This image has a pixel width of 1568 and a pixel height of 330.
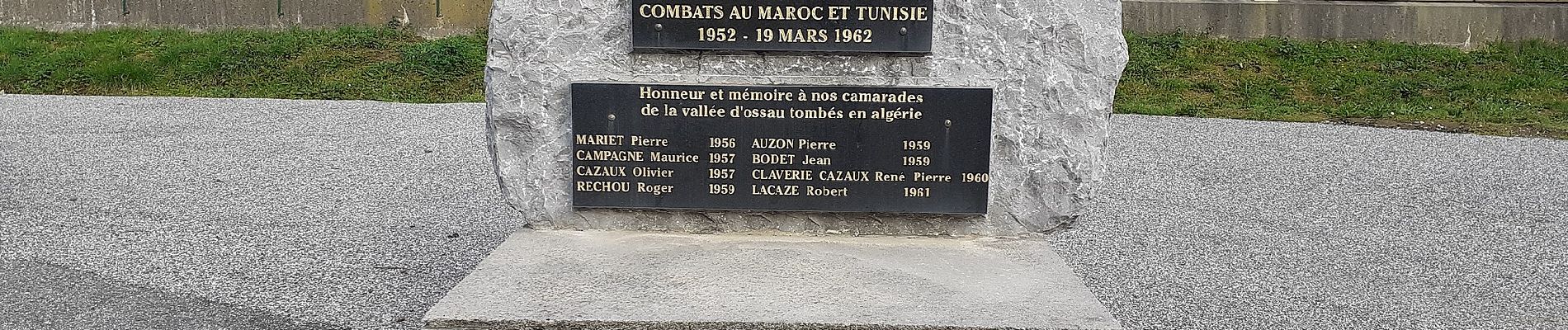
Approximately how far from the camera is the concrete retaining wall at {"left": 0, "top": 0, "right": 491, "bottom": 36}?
39.5ft

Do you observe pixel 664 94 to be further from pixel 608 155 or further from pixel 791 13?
pixel 791 13

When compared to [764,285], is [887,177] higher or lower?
higher

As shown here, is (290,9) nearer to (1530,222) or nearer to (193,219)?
(193,219)

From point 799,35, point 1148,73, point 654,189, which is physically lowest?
point 654,189

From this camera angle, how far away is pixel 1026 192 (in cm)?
387

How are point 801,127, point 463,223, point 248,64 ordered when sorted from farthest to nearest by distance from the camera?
point 248,64 → point 463,223 → point 801,127

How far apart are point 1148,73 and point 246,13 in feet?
24.6

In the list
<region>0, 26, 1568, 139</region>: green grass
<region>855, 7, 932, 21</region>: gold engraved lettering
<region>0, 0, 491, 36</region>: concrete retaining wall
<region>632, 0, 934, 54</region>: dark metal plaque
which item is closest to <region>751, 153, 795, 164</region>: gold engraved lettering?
<region>632, 0, 934, 54</region>: dark metal plaque

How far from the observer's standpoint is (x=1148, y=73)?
438 inches

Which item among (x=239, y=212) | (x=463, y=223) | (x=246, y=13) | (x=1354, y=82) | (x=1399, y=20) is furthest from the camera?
(x=246, y=13)

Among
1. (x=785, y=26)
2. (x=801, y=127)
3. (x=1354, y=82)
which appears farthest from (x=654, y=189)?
(x=1354, y=82)

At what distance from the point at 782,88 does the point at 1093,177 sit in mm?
901

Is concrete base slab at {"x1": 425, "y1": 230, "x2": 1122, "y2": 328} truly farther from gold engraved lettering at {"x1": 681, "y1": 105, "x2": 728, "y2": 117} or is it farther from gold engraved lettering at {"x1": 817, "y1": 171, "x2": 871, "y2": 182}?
gold engraved lettering at {"x1": 681, "y1": 105, "x2": 728, "y2": 117}

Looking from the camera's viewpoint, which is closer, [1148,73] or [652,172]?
[652,172]
